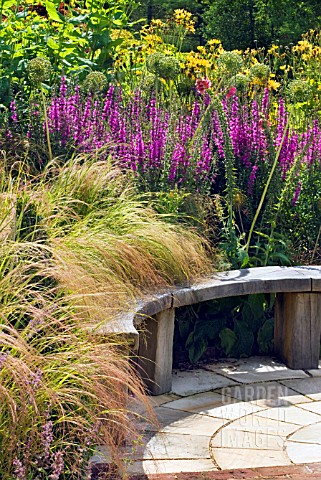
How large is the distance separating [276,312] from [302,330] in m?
0.24

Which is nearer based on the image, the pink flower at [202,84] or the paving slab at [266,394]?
the paving slab at [266,394]

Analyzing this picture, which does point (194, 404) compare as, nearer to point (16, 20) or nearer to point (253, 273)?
point (253, 273)

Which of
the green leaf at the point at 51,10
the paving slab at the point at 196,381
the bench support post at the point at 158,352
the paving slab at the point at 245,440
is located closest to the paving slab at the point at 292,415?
the paving slab at the point at 245,440

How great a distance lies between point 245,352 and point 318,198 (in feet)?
4.00

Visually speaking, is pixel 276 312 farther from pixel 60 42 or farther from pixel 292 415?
pixel 60 42

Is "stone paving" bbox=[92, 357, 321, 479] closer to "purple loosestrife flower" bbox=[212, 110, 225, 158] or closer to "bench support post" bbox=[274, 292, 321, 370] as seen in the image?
"bench support post" bbox=[274, 292, 321, 370]

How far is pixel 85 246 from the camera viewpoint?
14.4 ft

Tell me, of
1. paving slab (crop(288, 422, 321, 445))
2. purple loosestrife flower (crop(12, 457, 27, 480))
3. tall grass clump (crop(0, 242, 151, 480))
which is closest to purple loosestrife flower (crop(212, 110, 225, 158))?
paving slab (crop(288, 422, 321, 445))

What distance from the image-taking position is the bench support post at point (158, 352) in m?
4.78

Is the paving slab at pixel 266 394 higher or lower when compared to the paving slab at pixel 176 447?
lower

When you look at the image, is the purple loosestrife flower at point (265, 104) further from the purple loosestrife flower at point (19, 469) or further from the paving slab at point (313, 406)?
the purple loosestrife flower at point (19, 469)

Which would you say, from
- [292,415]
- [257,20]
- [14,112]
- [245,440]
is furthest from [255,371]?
[257,20]

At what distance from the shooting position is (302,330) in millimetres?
5367

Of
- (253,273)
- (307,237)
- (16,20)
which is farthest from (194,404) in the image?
(16,20)
